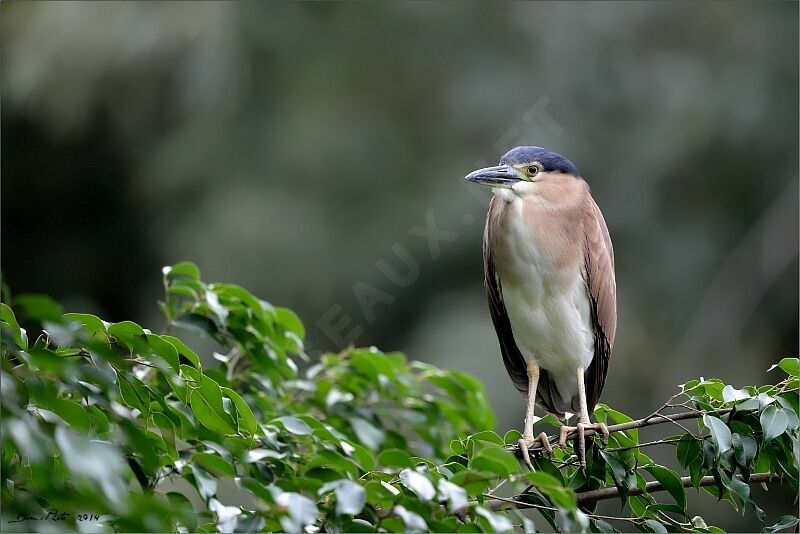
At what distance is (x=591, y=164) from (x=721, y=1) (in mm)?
1711

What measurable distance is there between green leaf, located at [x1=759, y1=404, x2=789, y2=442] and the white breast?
88 cm

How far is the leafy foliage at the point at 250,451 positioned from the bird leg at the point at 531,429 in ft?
0.11

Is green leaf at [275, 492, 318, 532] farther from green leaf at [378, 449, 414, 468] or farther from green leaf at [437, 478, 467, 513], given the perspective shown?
green leaf at [378, 449, 414, 468]

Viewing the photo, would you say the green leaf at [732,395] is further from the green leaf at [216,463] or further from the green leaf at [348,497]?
the green leaf at [216,463]

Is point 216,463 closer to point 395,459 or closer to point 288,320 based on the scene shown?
point 395,459

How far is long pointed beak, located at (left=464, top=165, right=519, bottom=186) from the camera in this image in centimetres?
215

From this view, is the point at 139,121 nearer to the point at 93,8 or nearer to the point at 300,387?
the point at 93,8

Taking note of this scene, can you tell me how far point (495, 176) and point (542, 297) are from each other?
345 millimetres

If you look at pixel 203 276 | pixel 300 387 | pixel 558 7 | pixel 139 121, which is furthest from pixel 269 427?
pixel 558 7

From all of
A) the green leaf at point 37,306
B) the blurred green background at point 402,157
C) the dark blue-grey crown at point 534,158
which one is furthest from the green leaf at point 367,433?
the blurred green background at point 402,157

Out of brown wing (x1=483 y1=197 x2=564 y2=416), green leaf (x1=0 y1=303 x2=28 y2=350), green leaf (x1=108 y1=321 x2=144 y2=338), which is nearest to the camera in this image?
green leaf (x1=0 y1=303 x2=28 y2=350)

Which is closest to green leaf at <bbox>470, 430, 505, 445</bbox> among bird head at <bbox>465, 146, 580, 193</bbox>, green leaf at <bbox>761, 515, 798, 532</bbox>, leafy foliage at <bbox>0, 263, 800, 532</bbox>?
leafy foliage at <bbox>0, 263, 800, 532</bbox>

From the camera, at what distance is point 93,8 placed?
19.3 feet

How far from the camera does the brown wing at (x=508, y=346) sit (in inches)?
95.5
